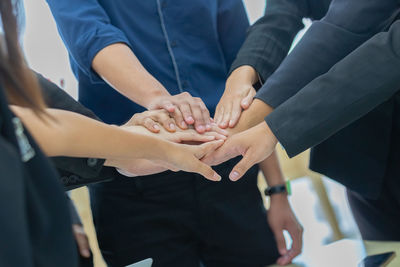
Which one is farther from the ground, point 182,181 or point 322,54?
point 322,54

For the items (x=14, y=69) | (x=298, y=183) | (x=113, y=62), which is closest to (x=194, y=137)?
(x=113, y=62)

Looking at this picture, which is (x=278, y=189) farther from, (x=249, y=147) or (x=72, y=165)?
(x=72, y=165)

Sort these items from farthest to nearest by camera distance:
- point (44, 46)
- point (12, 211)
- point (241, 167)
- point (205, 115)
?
point (44, 46)
point (205, 115)
point (241, 167)
point (12, 211)

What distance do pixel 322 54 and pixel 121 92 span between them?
409 mm

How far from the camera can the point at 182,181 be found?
3.31 feet

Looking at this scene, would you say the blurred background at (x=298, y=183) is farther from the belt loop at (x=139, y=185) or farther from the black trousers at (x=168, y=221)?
the belt loop at (x=139, y=185)

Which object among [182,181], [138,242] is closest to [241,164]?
[182,181]

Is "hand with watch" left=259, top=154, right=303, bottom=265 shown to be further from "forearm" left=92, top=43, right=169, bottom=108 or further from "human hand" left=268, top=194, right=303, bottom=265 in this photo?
"forearm" left=92, top=43, right=169, bottom=108

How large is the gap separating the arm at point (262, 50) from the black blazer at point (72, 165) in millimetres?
295

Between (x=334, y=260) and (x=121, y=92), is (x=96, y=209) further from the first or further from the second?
(x=334, y=260)

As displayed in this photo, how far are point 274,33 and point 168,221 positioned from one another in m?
0.48

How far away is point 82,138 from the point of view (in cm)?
69

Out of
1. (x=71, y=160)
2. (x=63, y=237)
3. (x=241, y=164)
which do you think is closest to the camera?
(x=63, y=237)

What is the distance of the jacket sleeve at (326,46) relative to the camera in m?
0.96
